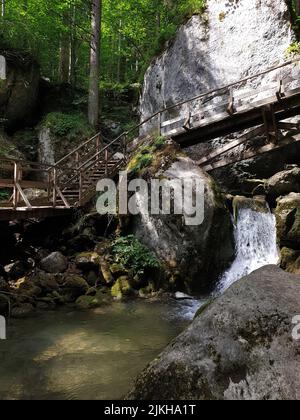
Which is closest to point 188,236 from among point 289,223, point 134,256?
point 134,256

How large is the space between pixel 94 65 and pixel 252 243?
1199 centimetres

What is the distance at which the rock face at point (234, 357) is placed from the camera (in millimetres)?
2633

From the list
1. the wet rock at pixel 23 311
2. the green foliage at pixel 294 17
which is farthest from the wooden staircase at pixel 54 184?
the green foliage at pixel 294 17

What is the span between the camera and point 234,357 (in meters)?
2.80

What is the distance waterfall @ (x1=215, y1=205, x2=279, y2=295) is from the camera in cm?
972

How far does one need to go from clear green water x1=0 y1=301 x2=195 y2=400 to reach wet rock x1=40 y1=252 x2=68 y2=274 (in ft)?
5.89

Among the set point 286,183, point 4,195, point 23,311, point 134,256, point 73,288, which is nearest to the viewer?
point 23,311

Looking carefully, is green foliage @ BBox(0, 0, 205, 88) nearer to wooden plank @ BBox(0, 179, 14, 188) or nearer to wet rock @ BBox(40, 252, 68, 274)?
wooden plank @ BBox(0, 179, 14, 188)

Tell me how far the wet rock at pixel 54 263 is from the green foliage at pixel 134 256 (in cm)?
146

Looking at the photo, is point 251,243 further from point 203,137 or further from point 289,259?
point 203,137

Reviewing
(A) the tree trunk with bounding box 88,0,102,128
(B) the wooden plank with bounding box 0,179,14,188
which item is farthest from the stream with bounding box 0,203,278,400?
(A) the tree trunk with bounding box 88,0,102,128

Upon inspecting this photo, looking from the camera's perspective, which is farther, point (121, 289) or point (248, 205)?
point (248, 205)
